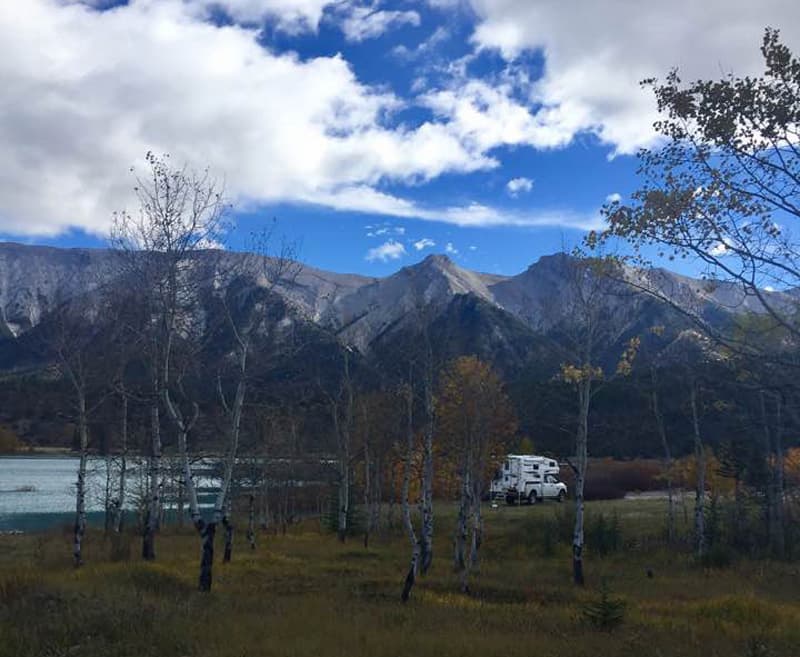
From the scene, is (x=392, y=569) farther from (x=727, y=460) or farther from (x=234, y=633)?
(x=727, y=460)

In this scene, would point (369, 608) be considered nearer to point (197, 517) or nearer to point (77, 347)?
point (197, 517)

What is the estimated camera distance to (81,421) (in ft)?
77.7

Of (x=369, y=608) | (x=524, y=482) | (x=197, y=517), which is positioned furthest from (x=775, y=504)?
(x=197, y=517)

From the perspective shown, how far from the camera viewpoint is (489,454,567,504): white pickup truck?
5484 cm

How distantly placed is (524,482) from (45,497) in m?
50.6

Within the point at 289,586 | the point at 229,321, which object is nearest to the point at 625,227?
the point at 229,321

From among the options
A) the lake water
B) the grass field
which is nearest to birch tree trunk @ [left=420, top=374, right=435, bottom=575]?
the grass field

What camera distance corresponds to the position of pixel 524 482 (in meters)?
55.2

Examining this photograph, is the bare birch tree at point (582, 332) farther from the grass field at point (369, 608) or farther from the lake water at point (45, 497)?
the lake water at point (45, 497)

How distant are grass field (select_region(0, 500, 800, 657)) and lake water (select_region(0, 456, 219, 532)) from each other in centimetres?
1019

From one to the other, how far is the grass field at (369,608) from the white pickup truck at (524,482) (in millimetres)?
23368

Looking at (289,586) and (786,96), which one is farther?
(289,586)

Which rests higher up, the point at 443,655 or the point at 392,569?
the point at 443,655

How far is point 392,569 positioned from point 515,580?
469 centimetres
